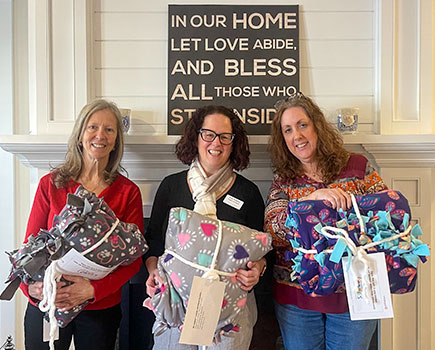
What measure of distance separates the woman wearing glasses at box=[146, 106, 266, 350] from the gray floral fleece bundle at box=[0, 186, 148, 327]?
18cm

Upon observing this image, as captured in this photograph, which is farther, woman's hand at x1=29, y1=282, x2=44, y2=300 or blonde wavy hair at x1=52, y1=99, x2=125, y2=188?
blonde wavy hair at x1=52, y1=99, x2=125, y2=188

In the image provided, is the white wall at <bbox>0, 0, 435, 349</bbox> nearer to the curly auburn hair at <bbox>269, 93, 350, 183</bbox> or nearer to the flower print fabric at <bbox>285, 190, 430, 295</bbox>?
the curly auburn hair at <bbox>269, 93, 350, 183</bbox>

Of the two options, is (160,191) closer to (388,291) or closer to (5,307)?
(388,291)

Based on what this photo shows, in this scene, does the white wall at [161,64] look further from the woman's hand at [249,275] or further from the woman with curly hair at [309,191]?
the woman's hand at [249,275]

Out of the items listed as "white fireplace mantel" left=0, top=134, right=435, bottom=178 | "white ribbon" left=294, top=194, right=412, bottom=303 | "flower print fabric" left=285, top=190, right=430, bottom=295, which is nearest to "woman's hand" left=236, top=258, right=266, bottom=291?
"flower print fabric" left=285, top=190, right=430, bottom=295

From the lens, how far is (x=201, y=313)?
1.11 meters

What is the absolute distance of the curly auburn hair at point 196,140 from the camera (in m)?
1.47

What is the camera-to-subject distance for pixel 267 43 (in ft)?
5.78

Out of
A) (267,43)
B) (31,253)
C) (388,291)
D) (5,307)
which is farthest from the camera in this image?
(5,307)

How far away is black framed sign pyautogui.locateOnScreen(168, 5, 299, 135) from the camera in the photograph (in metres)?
1.75

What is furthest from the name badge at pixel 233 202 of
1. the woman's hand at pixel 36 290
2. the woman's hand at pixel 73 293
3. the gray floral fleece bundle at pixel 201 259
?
the woman's hand at pixel 36 290

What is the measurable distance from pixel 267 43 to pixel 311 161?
680mm

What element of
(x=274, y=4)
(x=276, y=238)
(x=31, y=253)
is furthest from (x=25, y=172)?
(x=274, y=4)

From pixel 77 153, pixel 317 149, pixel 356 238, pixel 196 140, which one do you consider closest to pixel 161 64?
pixel 196 140
